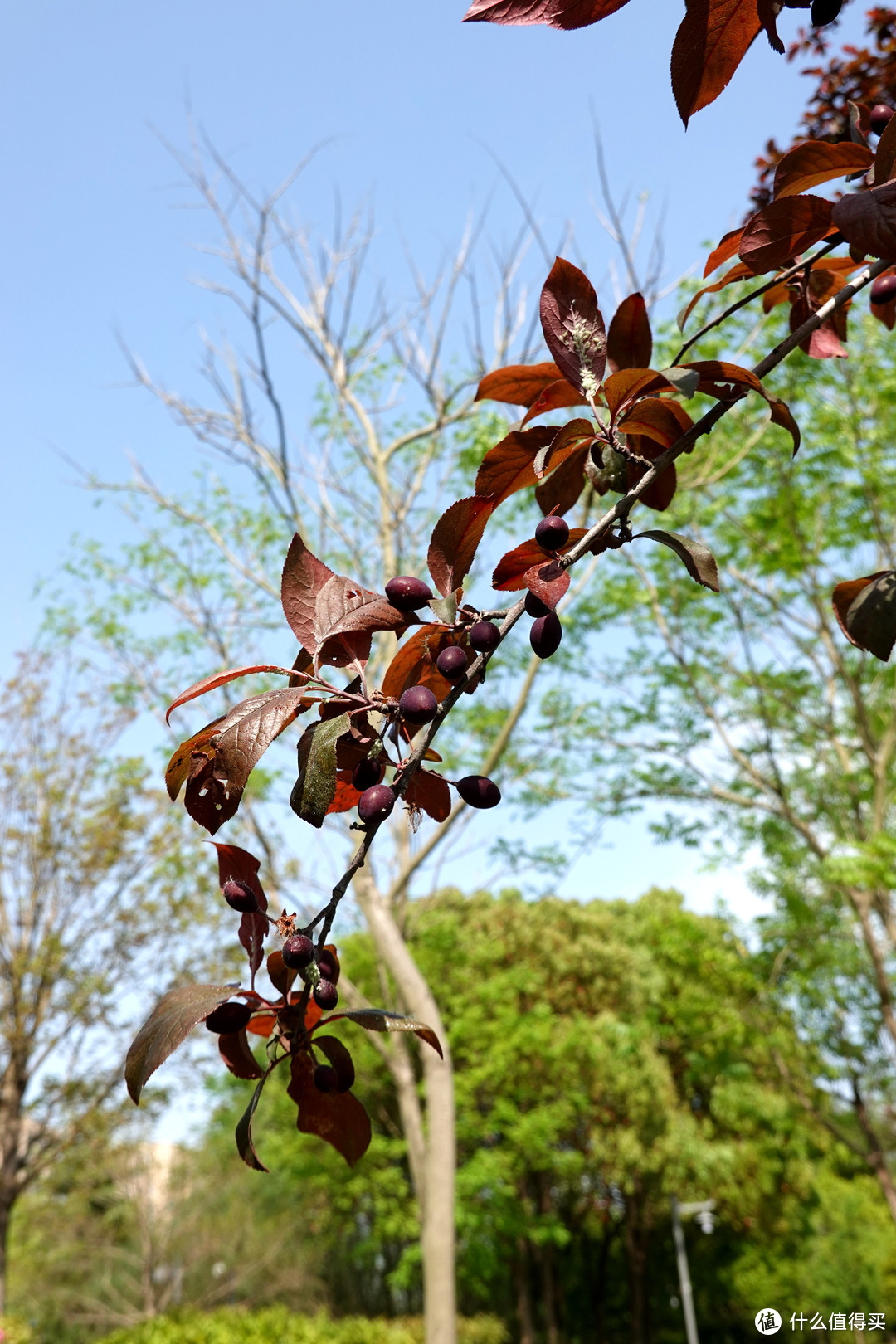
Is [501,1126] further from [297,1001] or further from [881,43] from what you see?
[297,1001]

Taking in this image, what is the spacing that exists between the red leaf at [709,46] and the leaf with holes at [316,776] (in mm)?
457

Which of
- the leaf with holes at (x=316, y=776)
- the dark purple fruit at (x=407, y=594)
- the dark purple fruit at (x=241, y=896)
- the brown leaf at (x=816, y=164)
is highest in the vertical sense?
the brown leaf at (x=816, y=164)

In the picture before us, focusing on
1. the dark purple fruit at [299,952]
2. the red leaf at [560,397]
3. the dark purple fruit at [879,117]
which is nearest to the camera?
the dark purple fruit at [299,952]

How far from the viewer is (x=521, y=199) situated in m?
7.34

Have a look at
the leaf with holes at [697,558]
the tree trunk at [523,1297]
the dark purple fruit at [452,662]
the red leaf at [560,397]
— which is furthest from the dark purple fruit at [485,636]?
the tree trunk at [523,1297]

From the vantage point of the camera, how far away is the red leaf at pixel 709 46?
1.98ft

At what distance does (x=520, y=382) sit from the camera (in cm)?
86

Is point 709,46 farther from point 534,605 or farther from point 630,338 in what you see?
point 534,605

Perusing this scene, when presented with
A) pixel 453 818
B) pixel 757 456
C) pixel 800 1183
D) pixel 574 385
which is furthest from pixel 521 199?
pixel 800 1183

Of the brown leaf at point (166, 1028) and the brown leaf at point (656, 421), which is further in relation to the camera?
the brown leaf at point (656, 421)

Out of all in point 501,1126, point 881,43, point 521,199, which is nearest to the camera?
point 881,43

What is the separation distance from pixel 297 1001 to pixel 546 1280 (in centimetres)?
2159

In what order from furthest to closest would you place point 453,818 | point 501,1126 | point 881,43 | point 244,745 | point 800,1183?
point 800,1183 → point 501,1126 → point 453,818 → point 881,43 → point 244,745

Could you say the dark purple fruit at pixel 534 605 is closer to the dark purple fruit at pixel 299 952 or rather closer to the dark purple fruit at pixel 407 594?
the dark purple fruit at pixel 407 594
